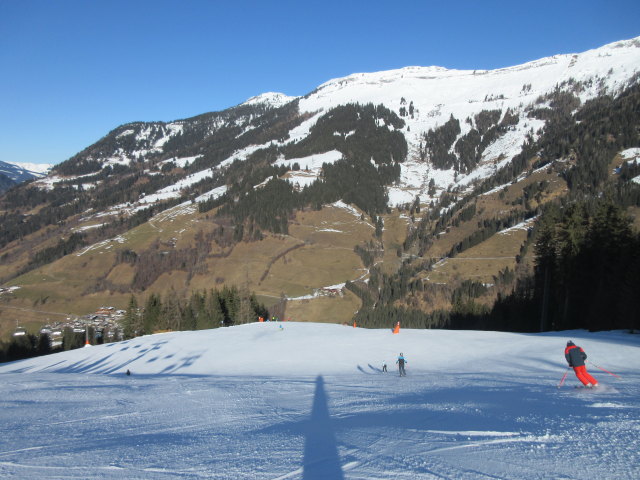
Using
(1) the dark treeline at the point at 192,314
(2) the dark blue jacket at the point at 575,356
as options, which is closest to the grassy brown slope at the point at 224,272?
(1) the dark treeline at the point at 192,314

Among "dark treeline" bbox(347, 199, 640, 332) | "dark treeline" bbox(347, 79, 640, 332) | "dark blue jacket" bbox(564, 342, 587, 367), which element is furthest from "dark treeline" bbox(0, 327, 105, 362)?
"dark blue jacket" bbox(564, 342, 587, 367)

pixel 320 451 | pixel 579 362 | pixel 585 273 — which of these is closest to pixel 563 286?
pixel 585 273

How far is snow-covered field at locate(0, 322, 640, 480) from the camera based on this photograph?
725cm

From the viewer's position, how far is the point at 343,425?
10.4 m

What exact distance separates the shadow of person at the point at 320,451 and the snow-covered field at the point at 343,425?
37 millimetres

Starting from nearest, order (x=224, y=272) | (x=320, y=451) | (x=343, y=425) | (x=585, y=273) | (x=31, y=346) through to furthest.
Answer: (x=320, y=451) < (x=343, y=425) < (x=585, y=273) < (x=31, y=346) < (x=224, y=272)

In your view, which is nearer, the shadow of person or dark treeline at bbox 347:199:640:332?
the shadow of person

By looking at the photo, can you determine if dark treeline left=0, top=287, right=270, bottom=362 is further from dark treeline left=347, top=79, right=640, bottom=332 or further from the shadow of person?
the shadow of person

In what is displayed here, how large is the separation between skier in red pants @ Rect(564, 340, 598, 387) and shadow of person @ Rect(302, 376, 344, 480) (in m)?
8.56

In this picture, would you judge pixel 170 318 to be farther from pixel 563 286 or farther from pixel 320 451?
pixel 320 451

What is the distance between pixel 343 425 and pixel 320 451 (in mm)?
2266

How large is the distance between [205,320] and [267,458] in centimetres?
7499

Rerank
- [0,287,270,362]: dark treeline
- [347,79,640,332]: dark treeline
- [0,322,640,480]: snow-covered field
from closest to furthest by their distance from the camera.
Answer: [0,322,640,480]: snow-covered field
[347,79,640,332]: dark treeline
[0,287,270,362]: dark treeline

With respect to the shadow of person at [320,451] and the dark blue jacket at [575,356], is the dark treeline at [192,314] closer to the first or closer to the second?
the dark blue jacket at [575,356]
